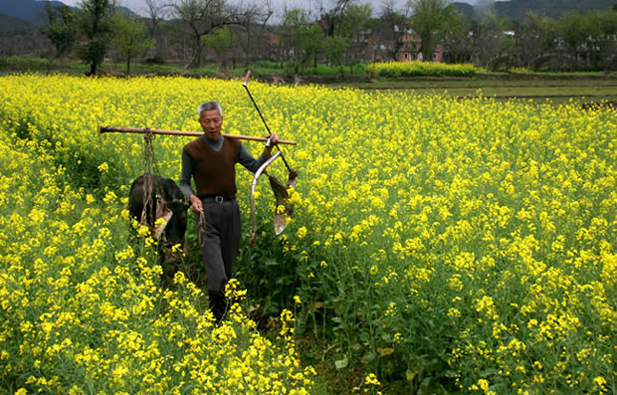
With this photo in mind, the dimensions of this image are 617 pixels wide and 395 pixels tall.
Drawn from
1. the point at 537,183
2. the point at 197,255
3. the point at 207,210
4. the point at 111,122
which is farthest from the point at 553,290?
the point at 111,122

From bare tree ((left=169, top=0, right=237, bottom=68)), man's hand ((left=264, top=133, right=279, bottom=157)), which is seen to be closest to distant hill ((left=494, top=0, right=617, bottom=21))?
bare tree ((left=169, top=0, right=237, bottom=68))

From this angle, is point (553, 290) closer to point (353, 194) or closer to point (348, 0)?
point (353, 194)

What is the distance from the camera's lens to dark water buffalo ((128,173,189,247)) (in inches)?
233

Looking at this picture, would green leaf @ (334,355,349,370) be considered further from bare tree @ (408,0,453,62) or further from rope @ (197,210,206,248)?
bare tree @ (408,0,453,62)

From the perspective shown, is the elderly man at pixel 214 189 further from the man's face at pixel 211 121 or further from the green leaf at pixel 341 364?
the green leaf at pixel 341 364

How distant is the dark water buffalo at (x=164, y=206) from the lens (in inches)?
233

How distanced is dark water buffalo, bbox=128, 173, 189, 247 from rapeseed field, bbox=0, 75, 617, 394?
240 mm

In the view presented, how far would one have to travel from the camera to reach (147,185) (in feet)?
19.1

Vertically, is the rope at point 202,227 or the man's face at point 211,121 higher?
the man's face at point 211,121

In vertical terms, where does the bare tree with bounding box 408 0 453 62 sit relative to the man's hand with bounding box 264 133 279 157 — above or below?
above

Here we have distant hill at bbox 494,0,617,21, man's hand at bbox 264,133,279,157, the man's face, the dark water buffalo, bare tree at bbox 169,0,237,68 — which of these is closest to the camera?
the man's face

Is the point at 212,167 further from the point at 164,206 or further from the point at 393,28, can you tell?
the point at 393,28

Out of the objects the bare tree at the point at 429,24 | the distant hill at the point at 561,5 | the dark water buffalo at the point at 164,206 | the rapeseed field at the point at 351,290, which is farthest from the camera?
the distant hill at the point at 561,5

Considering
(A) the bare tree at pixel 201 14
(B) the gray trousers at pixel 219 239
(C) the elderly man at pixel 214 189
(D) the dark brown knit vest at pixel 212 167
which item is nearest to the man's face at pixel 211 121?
(C) the elderly man at pixel 214 189
